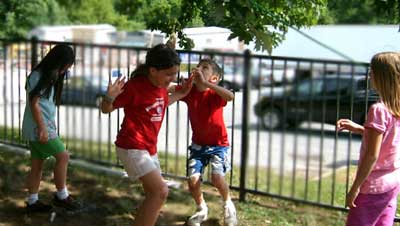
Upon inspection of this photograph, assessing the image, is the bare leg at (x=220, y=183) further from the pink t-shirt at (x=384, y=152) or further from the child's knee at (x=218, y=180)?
the pink t-shirt at (x=384, y=152)

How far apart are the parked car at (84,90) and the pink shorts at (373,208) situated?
1929mm

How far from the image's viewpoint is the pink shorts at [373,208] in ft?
9.34

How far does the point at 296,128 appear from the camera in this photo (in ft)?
16.4

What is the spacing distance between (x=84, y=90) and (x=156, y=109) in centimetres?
162

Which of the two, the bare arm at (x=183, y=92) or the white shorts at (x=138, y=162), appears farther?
the bare arm at (x=183, y=92)

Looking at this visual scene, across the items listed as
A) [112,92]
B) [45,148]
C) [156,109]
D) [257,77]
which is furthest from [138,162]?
[257,77]

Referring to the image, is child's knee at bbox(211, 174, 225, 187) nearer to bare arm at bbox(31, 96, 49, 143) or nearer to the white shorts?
the white shorts

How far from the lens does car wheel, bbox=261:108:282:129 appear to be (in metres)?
4.92

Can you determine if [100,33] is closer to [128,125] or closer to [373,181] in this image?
[128,125]

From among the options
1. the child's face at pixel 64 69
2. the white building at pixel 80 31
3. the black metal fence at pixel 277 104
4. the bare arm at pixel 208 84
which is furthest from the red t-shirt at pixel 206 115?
the white building at pixel 80 31

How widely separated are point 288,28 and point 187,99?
87cm

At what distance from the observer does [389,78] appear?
2.75 meters

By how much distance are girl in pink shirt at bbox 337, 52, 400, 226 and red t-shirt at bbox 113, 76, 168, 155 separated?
3.93 feet

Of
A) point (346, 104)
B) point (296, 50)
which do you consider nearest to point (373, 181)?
point (296, 50)
